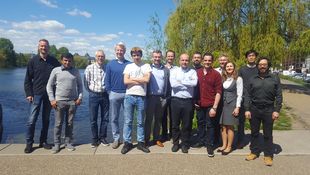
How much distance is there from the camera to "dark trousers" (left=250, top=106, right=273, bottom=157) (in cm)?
602

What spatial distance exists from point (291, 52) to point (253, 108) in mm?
15363

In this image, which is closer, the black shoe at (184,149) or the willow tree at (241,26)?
the black shoe at (184,149)

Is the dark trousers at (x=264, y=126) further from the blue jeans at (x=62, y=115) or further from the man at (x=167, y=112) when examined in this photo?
the blue jeans at (x=62, y=115)

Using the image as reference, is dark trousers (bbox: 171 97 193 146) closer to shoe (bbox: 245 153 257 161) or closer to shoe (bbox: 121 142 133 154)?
shoe (bbox: 121 142 133 154)

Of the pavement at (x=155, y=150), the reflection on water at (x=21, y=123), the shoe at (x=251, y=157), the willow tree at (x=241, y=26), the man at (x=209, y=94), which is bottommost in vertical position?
the reflection on water at (x=21, y=123)

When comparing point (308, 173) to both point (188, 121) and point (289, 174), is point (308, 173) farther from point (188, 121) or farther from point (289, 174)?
point (188, 121)

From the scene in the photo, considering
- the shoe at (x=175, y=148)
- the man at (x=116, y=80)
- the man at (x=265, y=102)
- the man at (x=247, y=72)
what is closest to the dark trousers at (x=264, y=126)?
the man at (x=265, y=102)

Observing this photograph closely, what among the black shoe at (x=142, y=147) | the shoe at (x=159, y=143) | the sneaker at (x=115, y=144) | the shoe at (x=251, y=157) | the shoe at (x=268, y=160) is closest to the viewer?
the shoe at (x=268, y=160)

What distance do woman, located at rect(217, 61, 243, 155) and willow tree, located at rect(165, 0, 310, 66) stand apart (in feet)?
38.8

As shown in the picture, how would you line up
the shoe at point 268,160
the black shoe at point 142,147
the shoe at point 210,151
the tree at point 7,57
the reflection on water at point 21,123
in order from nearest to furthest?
1. the shoe at point 268,160
2. the shoe at point 210,151
3. the black shoe at point 142,147
4. the reflection on water at point 21,123
5. the tree at point 7,57

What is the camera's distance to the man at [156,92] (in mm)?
6668

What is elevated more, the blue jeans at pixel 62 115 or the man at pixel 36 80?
the man at pixel 36 80

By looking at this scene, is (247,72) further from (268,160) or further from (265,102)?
(268,160)

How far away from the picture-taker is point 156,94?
6703 mm
